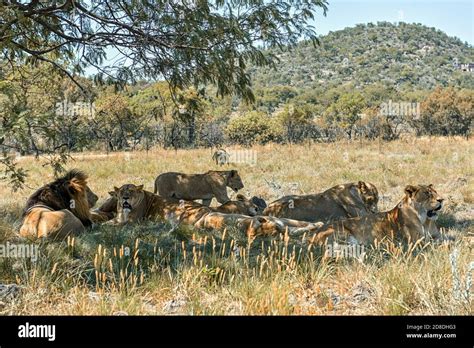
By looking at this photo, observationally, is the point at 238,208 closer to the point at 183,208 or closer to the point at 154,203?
the point at 183,208

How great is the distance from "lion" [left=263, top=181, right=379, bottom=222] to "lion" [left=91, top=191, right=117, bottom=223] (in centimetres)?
307

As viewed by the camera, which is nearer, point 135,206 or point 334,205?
point 135,206

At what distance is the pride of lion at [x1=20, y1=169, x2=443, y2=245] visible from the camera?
798 cm

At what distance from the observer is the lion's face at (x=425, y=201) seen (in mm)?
7969

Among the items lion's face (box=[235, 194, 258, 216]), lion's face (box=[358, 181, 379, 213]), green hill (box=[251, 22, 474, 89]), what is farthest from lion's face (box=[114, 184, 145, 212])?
green hill (box=[251, 22, 474, 89])

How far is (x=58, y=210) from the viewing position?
28.2 feet

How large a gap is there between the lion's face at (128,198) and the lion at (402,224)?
3738 mm

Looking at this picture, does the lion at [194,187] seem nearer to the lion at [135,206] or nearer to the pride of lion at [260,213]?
the pride of lion at [260,213]

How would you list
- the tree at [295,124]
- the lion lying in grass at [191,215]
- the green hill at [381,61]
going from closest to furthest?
1. the lion lying in grass at [191,215]
2. the tree at [295,124]
3. the green hill at [381,61]

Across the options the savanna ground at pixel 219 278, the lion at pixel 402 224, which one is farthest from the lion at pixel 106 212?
the lion at pixel 402 224

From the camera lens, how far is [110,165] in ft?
69.6

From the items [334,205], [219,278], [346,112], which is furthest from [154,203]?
[346,112]

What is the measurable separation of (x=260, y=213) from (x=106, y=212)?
3.14 meters
